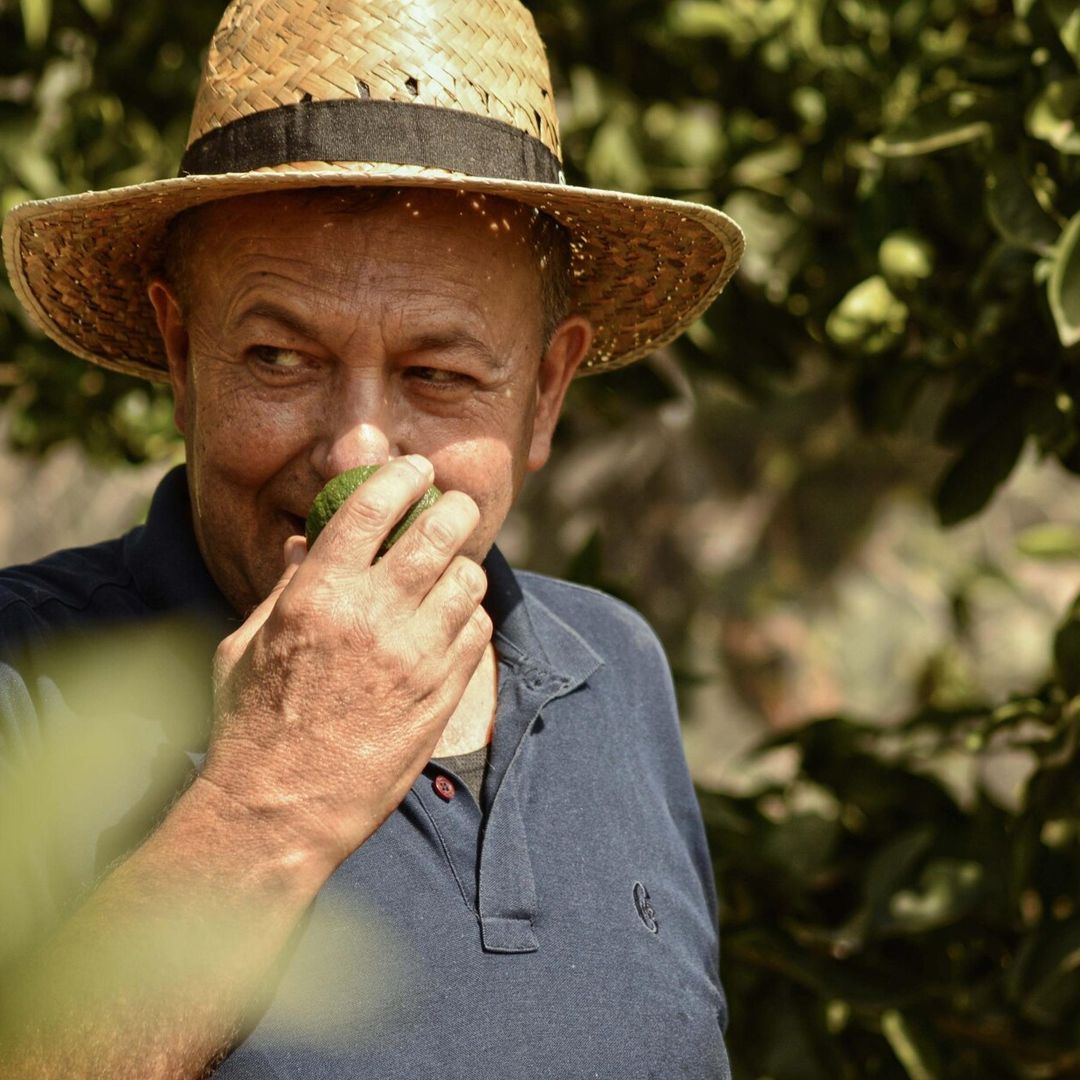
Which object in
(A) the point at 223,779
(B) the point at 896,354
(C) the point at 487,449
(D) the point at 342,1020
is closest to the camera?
(A) the point at 223,779

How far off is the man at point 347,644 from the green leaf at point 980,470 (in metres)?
0.77

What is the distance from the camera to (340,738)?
1.27 metres

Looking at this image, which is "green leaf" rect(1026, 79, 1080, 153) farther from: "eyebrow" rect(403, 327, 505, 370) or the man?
"eyebrow" rect(403, 327, 505, 370)

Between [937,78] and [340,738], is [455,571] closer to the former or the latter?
[340,738]

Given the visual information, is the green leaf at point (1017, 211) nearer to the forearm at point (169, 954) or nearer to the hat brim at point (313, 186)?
the hat brim at point (313, 186)

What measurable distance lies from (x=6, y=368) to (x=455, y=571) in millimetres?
2211

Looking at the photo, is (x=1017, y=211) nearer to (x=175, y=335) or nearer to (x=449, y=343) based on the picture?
(x=449, y=343)

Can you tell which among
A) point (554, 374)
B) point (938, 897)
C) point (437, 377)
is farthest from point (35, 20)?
point (938, 897)

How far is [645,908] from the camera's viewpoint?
1750 millimetres

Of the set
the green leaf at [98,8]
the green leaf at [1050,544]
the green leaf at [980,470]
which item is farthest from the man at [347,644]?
the green leaf at [98,8]

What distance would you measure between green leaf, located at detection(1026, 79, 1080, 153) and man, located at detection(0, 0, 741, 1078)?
56cm

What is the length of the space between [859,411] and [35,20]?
1657mm

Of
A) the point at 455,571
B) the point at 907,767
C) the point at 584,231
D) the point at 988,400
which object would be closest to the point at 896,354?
the point at 988,400

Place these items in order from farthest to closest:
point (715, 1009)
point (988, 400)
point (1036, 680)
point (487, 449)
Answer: point (1036, 680) → point (988, 400) → point (715, 1009) → point (487, 449)
